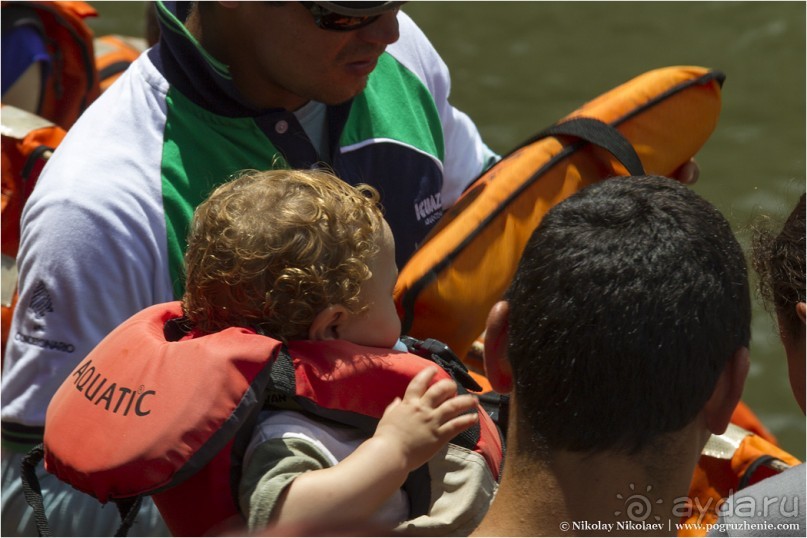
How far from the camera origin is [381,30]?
2346mm

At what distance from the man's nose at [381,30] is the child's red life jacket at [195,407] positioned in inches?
28.3

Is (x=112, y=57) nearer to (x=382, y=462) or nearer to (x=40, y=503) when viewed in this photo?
(x=40, y=503)

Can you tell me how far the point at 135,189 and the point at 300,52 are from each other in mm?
440

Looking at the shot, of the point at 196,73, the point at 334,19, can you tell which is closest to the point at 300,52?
the point at 334,19

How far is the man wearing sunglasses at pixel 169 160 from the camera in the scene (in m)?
2.16

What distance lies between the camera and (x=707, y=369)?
1.43 metres

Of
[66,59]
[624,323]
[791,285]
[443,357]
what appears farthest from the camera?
[66,59]

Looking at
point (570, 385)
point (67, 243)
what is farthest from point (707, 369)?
point (67, 243)

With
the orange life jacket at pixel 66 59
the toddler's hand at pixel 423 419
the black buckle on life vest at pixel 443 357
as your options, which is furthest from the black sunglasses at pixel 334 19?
the orange life jacket at pixel 66 59

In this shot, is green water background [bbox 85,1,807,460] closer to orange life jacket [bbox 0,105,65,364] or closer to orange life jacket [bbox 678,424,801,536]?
orange life jacket [bbox 678,424,801,536]

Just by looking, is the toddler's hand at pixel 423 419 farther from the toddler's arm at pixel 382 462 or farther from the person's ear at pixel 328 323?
the person's ear at pixel 328 323

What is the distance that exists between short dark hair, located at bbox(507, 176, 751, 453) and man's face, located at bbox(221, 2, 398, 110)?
955 mm

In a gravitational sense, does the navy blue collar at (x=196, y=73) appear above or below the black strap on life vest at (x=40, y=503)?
above

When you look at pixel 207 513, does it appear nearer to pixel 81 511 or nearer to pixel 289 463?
pixel 289 463
